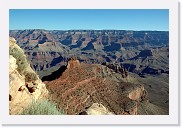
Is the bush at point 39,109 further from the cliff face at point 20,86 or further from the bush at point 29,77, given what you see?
the bush at point 29,77

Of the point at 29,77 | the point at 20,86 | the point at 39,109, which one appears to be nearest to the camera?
the point at 39,109

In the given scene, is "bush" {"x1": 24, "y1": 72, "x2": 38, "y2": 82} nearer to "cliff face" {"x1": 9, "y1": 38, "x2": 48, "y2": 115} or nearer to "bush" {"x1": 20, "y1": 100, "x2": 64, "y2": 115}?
"cliff face" {"x1": 9, "y1": 38, "x2": 48, "y2": 115}

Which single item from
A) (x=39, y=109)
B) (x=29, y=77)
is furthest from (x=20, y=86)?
(x=29, y=77)

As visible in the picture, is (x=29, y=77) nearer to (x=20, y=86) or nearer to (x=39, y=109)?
(x=20, y=86)

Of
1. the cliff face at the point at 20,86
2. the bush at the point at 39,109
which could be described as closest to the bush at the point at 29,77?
the cliff face at the point at 20,86

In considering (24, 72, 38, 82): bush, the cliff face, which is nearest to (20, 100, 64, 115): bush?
the cliff face
